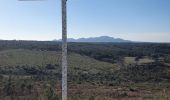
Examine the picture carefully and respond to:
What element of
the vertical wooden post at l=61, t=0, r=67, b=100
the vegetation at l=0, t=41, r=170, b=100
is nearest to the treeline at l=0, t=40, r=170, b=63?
the vegetation at l=0, t=41, r=170, b=100

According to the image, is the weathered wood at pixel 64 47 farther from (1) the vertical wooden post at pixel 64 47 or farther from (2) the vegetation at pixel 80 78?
(2) the vegetation at pixel 80 78

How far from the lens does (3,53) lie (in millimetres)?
85250

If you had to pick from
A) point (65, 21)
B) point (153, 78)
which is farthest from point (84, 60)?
point (65, 21)

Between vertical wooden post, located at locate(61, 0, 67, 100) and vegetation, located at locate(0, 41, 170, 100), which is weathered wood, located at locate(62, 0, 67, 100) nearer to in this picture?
vertical wooden post, located at locate(61, 0, 67, 100)

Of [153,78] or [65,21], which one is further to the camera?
[153,78]

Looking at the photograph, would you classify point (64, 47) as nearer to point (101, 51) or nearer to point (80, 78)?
point (80, 78)

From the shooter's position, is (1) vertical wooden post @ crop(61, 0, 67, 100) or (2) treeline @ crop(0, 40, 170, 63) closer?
(1) vertical wooden post @ crop(61, 0, 67, 100)

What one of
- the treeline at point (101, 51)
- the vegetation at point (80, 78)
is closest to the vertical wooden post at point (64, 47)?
the vegetation at point (80, 78)

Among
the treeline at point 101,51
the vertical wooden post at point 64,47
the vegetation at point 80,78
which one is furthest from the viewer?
the treeline at point 101,51

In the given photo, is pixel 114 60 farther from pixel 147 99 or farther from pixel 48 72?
pixel 147 99

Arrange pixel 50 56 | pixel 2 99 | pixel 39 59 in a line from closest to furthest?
pixel 2 99 < pixel 39 59 < pixel 50 56

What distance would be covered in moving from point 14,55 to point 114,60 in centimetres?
2852

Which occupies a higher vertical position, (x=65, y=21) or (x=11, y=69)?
(x=65, y=21)

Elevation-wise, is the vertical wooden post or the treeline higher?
the vertical wooden post
